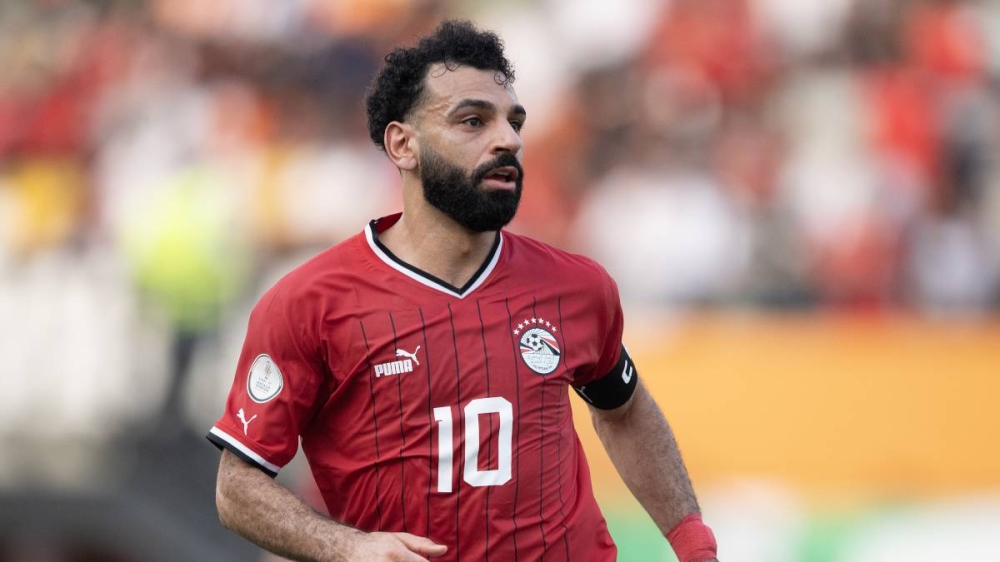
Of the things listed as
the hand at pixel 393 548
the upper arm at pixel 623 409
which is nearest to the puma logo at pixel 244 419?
the hand at pixel 393 548

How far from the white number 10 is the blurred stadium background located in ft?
14.9

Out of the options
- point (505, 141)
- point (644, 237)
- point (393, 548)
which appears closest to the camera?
point (393, 548)

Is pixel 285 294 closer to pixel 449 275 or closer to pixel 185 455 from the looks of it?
pixel 449 275

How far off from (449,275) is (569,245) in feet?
20.3

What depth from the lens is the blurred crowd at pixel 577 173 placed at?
988 cm

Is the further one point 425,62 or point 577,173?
point 577,173

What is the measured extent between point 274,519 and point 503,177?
1.15 metres

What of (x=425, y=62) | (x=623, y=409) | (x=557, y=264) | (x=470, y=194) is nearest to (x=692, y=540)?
(x=623, y=409)

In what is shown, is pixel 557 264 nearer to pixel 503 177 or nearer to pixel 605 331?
pixel 605 331

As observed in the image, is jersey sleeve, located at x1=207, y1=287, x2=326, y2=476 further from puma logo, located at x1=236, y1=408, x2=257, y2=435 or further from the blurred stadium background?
the blurred stadium background

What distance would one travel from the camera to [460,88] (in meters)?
4.32

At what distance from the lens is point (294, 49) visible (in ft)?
43.6

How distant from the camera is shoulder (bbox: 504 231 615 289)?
4.52 m

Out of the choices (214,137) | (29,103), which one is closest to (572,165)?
(214,137)
